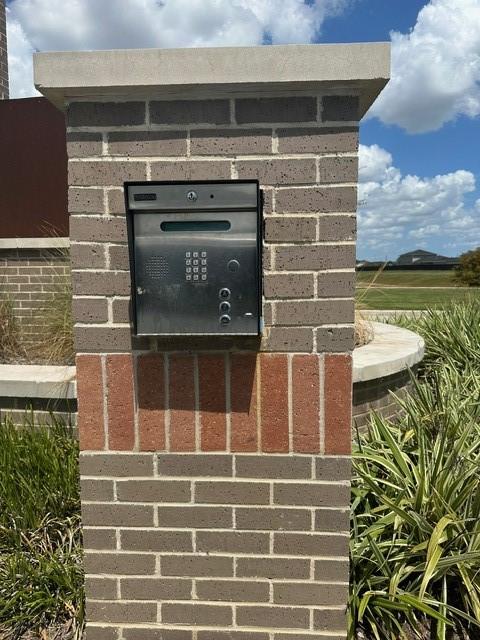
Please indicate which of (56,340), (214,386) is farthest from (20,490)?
(56,340)

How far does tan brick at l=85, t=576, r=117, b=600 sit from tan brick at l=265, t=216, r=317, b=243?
1600mm

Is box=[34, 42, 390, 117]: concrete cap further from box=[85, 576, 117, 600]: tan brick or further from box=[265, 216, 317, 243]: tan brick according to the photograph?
box=[85, 576, 117, 600]: tan brick

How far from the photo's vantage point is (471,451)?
2793 mm

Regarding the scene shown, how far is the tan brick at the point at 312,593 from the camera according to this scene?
2.18 meters

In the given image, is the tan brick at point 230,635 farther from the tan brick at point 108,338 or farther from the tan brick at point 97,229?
the tan brick at point 97,229

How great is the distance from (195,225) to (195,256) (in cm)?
12

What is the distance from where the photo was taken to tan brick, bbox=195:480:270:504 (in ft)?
7.05

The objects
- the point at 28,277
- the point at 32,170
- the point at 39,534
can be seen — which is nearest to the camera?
the point at 39,534

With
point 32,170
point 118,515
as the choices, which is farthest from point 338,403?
point 32,170

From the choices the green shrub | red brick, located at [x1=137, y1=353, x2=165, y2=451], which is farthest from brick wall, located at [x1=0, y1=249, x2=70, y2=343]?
red brick, located at [x1=137, y1=353, x2=165, y2=451]

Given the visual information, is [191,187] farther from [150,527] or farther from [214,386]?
[150,527]

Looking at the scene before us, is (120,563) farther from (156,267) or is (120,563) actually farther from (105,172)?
(105,172)

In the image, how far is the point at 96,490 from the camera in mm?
2184

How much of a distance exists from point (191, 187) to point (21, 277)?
16.9 ft
